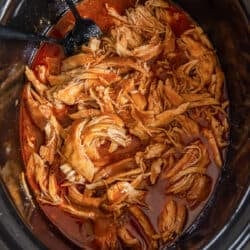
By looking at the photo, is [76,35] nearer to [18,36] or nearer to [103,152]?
[18,36]

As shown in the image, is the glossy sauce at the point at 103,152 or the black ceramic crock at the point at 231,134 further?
the glossy sauce at the point at 103,152

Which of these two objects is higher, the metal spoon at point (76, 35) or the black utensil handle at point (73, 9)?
the black utensil handle at point (73, 9)

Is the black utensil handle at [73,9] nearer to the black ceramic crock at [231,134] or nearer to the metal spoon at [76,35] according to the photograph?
the metal spoon at [76,35]

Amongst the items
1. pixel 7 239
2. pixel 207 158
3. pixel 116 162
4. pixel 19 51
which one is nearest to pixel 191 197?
pixel 207 158

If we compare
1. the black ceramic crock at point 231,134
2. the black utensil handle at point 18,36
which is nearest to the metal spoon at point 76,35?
the black utensil handle at point 18,36

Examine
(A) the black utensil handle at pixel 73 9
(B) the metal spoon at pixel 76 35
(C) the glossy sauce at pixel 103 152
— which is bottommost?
(C) the glossy sauce at pixel 103 152

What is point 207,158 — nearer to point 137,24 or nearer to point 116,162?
point 116,162
